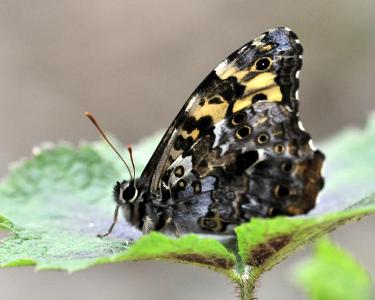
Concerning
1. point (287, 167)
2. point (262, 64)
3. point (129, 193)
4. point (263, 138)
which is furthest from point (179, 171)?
point (262, 64)

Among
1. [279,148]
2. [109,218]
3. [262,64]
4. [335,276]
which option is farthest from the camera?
[109,218]

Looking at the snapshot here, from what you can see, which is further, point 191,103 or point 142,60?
point 142,60

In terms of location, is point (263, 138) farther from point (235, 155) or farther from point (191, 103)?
point (191, 103)

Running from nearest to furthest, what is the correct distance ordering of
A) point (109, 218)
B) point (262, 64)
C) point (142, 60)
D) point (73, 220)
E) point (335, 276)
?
point (335, 276) → point (262, 64) → point (73, 220) → point (109, 218) → point (142, 60)

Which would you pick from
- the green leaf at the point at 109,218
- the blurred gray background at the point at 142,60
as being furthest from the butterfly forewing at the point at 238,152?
the blurred gray background at the point at 142,60

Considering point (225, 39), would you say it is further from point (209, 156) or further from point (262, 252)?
point (262, 252)

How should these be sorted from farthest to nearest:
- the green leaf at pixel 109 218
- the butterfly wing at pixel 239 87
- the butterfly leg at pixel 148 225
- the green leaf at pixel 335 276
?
the butterfly leg at pixel 148 225 → the butterfly wing at pixel 239 87 → the green leaf at pixel 109 218 → the green leaf at pixel 335 276

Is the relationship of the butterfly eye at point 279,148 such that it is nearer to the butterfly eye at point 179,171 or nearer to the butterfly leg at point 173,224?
the butterfly eye at point 179,171
